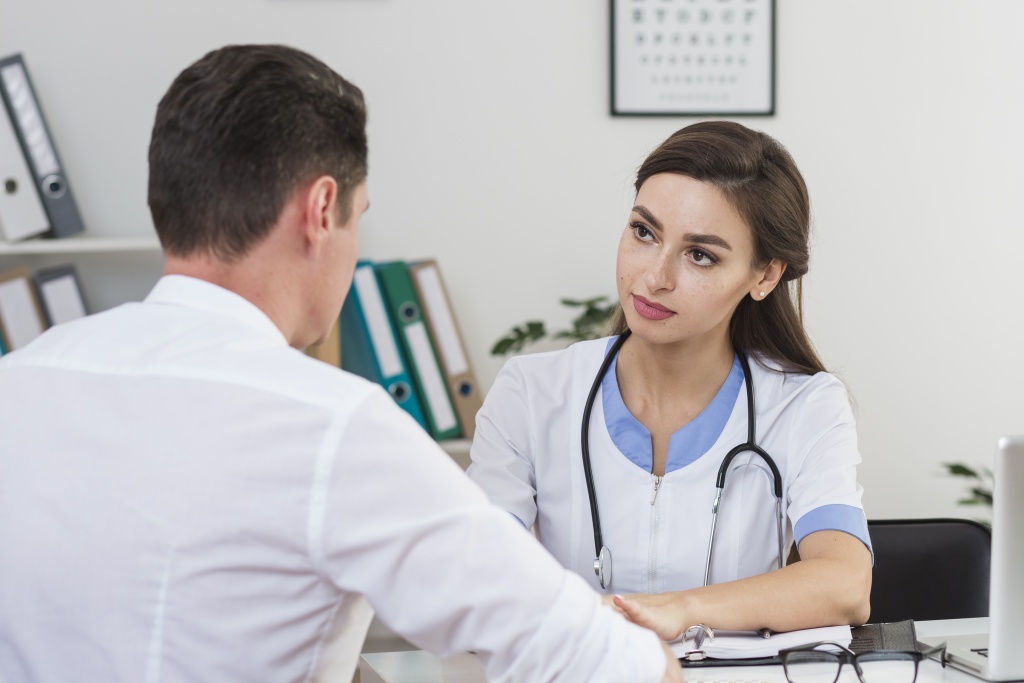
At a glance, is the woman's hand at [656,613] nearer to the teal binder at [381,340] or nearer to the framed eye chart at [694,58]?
the teal binder at [381,340]

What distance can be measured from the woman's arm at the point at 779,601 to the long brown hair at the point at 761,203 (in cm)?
38

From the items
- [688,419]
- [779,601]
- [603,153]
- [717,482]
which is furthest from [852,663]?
[603,153]

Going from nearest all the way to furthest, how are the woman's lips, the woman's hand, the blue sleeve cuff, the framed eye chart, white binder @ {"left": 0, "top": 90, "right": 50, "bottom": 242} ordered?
1. the woman's hand
2. the blue sleeve cuff
3. the woman's lips
4. white binder @ {"left": 0, "top": 90, "right": 50, "bottom": 242}
5. the framed eye chart

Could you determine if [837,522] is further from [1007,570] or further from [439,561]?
[439,561]

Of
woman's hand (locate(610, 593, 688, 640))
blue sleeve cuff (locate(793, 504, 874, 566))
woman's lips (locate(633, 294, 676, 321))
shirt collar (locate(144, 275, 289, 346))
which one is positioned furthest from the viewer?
woman's lips (locate(633, 294, 676, 321))

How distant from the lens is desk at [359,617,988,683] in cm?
116

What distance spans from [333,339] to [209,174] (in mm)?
1470

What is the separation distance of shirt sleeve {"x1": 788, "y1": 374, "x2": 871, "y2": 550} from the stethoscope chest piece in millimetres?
269

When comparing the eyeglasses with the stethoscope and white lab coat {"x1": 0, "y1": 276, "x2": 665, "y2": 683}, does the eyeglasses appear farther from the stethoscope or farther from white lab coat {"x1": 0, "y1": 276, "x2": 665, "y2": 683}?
white lab coat {"x1": 0, "y1": 276, "x2": 665, "y2": 683}

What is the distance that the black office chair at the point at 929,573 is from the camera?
167 cm

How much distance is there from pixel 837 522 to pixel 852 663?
287mm

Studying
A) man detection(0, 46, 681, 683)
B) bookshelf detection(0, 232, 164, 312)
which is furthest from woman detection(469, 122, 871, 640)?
bookshelf detection(0, 232, 164, 312)

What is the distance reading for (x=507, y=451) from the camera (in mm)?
1602

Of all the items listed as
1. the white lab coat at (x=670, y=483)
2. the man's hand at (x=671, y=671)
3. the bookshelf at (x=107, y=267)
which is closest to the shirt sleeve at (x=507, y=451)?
the white lab coat at (x=670, y=483)
